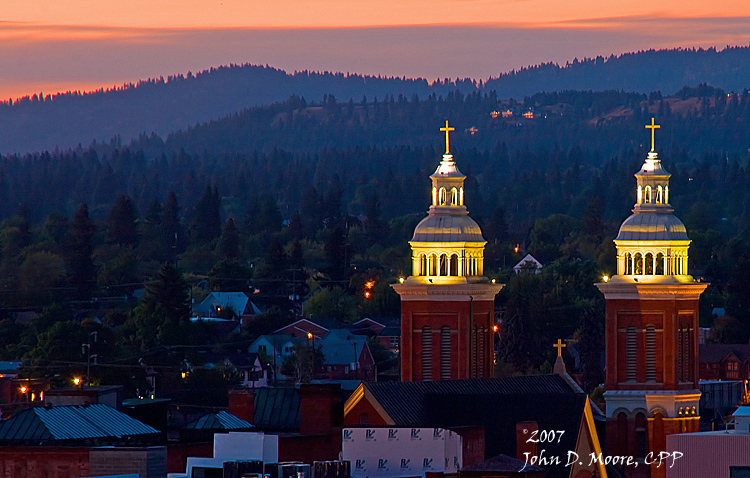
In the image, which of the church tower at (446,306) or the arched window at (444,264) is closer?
the church tower at (446,306)

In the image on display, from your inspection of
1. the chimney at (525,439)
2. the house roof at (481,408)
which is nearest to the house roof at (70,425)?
the house roof at (481,408)

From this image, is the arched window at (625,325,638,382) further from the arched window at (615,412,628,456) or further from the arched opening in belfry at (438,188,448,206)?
the arched opening in belfry at (438,188,448,206)

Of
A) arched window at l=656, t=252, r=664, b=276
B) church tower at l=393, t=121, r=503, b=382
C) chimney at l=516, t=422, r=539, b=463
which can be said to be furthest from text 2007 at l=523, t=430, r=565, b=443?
arched window at l=656, t=252, r=664, b=276

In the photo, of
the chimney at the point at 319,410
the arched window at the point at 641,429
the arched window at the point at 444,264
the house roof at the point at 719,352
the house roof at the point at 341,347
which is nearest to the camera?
the chimney at the point at 319,410

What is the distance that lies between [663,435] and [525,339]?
7113cm

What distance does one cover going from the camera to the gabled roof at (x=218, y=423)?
229 feet

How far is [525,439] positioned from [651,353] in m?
19.6

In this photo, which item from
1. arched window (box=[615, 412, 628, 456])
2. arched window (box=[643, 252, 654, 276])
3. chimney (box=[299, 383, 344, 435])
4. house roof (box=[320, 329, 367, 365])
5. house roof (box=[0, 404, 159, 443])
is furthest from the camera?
house roof (box=[320, 329, 367, 365])

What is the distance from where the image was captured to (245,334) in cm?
18112

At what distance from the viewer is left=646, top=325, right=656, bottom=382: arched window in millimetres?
87875

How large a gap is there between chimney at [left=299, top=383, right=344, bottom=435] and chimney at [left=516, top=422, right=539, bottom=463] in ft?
16.4

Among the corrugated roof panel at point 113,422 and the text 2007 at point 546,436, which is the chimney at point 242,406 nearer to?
the corrugated roof panel at point 113,422

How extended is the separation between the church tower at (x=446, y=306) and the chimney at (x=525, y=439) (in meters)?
17.8

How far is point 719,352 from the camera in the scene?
15888 cm
